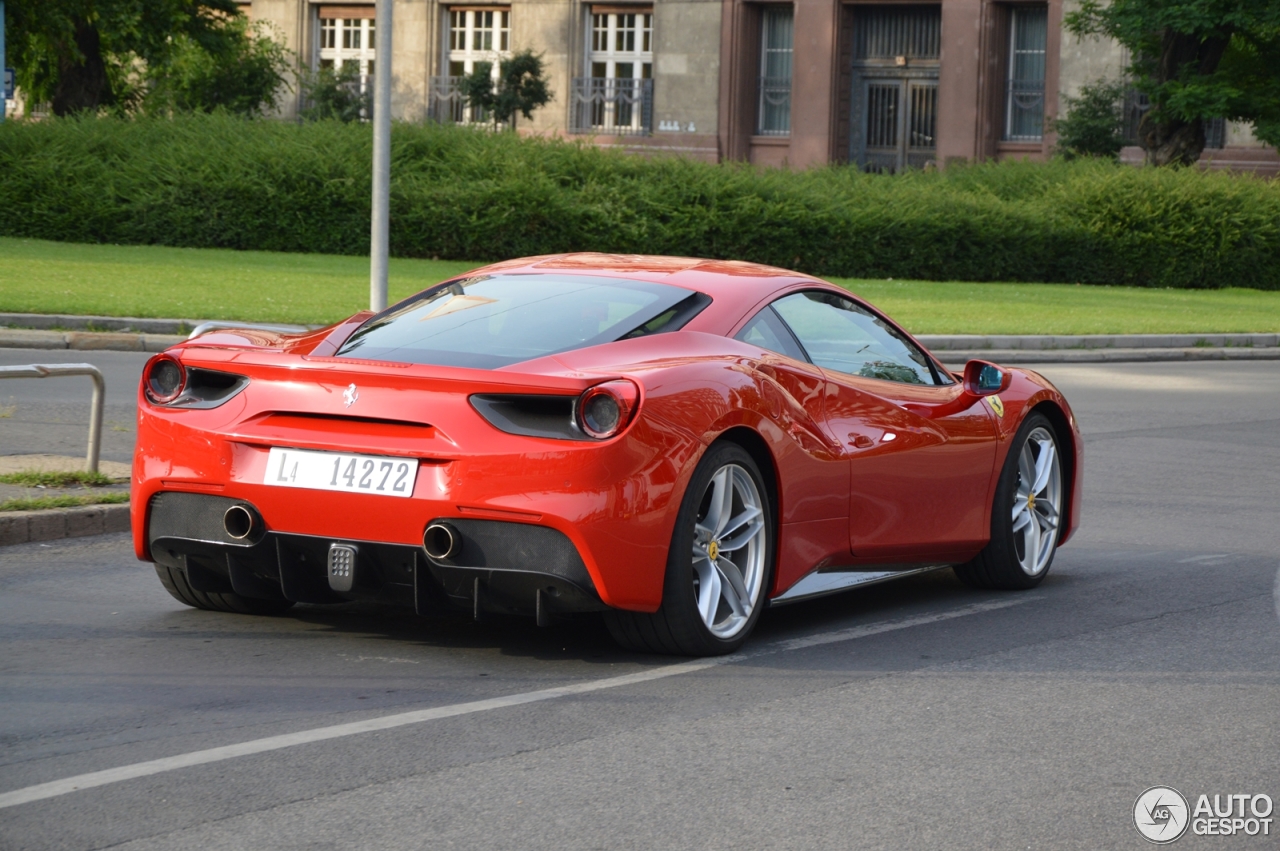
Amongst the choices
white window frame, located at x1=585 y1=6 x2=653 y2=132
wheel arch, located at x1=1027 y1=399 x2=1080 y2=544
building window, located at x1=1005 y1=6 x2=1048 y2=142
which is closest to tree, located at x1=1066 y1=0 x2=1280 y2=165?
building window, located at x1=1005 y1=6 x2=1048 y2=142

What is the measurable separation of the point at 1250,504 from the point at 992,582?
3.53 meters

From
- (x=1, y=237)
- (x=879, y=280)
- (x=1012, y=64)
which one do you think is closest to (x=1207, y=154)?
(x=1012, y=64)

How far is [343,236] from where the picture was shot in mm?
33750

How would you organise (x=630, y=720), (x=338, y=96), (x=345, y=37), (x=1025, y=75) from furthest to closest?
1. (x=345, y=37)
2. (x=338, y=96)
3. (x=1025, y=75)
4. (x=630, y=720)

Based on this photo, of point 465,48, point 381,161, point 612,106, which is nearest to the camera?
point 381,161

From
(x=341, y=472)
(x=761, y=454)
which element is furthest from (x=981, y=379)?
(x=341, y=472)

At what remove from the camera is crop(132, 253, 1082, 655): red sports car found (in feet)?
18.4

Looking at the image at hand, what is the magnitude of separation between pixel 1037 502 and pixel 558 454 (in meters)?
3.18

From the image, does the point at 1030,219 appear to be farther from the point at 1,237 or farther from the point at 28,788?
the point at 28,788

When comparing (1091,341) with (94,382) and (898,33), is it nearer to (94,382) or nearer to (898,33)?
(94,382)

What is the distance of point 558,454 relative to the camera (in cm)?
555

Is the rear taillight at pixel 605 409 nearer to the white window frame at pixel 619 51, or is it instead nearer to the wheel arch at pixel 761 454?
the wheel arch at pixel 761 454

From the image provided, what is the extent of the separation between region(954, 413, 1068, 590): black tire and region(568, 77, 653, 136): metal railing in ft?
149

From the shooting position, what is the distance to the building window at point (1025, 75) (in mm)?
49438
